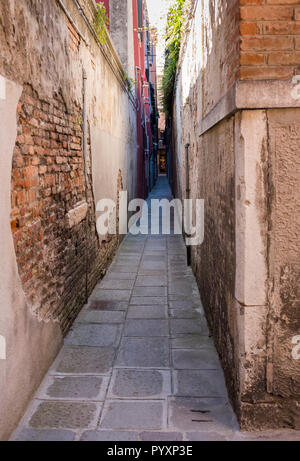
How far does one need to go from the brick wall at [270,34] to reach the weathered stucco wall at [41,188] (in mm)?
1440

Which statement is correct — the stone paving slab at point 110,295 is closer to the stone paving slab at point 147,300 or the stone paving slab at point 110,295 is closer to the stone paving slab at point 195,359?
the stone paving slab at point 147,300

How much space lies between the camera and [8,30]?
8.55ft

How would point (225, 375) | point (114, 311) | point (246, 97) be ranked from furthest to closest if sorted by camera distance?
1. point (114, 311)
2. point (225, 375)
3. point (246, 97)

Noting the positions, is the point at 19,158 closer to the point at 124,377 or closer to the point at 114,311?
the point at 124,377

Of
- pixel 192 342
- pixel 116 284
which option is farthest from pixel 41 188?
pixel 116 284

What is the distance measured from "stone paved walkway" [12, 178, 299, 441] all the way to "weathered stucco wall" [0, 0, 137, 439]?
0.18 meters

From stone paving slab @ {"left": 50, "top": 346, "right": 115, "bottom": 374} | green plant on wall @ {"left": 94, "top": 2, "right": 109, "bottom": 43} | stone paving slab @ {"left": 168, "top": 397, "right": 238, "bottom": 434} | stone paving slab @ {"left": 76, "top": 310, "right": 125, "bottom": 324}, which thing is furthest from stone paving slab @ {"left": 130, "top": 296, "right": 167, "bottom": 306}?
green plant on wall @ {"left": 94, "top": 2, "right": 109, "bottom": 43}

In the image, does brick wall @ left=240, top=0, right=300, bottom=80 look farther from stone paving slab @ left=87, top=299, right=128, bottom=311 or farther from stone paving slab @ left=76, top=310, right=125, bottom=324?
stone paving slab @ left=87, top=299, right=128, bottom=311

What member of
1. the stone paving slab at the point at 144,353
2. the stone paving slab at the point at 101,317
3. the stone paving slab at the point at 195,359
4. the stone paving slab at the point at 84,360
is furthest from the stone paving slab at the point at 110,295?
the stone paving slab at the point at 195,359

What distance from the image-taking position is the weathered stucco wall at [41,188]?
2.60 metres

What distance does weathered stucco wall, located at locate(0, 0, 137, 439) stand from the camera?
102 inches

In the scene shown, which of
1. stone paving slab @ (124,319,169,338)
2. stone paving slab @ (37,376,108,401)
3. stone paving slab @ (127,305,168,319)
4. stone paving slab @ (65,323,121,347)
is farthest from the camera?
stone paving slab @ (127,305,168,319)
